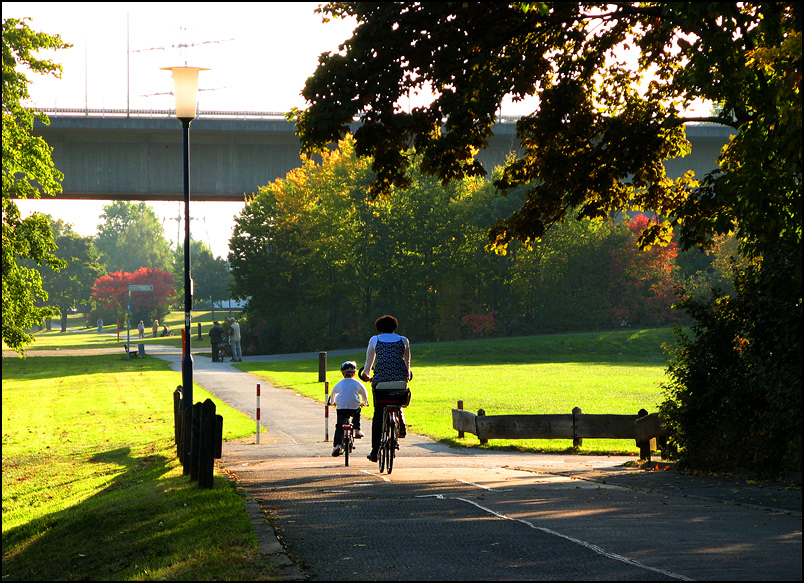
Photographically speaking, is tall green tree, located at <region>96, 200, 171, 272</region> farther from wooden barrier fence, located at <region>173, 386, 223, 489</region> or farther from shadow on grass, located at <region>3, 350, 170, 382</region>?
wooden barrier fence, located at <region>173, 386, 223, 489</region>

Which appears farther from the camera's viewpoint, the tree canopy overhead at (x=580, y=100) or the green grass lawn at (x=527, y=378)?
the green grass lawn at (x=527, y=378)

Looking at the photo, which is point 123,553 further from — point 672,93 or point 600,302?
point 600,302

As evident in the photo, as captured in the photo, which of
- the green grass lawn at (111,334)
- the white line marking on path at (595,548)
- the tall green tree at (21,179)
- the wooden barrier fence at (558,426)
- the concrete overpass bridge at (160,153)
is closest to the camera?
the white line marking on path at (595,548)

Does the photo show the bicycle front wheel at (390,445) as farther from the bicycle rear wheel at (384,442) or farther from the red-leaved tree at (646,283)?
the red-leaved tree at (646,283)

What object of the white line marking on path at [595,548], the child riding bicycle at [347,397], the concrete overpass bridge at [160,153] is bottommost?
the white line marking on path at [595,548]

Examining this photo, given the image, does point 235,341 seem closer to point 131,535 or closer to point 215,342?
point 215,342

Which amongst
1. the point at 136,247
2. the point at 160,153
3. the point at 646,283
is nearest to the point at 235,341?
the point at 160,153

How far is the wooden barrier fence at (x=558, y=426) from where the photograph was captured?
16.7m

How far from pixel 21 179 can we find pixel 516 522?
24.2 metres

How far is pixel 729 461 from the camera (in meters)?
12.4

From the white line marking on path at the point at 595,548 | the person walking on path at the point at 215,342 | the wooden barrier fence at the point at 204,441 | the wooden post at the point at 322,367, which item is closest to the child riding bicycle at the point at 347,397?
the wooden barrier fence at the point at 204,441

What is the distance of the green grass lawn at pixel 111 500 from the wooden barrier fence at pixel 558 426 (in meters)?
5.36

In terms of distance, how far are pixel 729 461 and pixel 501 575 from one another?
22.9 ft

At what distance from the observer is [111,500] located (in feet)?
40.1
